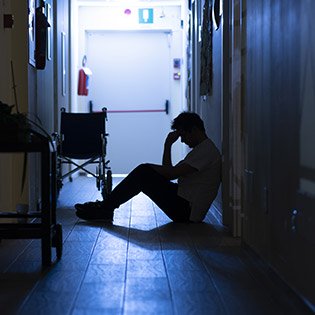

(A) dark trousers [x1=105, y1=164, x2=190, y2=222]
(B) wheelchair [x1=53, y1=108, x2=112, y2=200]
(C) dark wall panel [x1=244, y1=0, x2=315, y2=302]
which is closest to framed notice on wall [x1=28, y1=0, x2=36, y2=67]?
(A) dark trousers [x1=105, y1=164, x2=190, y2=222]

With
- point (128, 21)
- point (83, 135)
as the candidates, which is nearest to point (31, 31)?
point (83, 135)

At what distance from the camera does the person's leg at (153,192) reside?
4254 millimetres

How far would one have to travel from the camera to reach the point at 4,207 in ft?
12.6

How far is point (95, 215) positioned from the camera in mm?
4320

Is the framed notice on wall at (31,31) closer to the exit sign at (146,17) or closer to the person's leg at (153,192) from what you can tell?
the person's leg at (153,192)

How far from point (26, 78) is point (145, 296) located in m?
2.18

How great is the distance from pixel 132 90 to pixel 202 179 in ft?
17.2

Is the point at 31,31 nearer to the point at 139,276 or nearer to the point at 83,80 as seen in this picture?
the point at 139,276

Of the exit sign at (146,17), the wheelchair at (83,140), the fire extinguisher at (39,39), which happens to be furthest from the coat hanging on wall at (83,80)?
the fire extinguisher at (39,39)

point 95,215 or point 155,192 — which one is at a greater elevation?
point 155,192

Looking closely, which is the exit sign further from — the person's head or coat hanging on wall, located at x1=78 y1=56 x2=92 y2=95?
the person's head

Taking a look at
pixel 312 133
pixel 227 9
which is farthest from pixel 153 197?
pixel 312 133

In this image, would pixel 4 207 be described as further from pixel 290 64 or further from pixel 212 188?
pixel 290 64

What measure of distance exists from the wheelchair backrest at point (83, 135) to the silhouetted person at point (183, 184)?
155 centimetres
